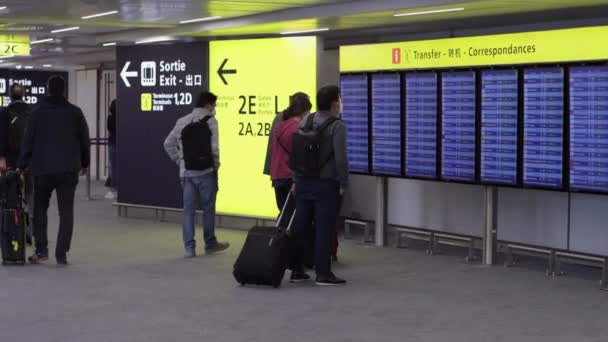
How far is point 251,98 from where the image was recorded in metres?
13.5

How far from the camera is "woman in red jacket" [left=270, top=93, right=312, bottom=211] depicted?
33.3 feet

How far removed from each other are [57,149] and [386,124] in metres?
→ 3.59

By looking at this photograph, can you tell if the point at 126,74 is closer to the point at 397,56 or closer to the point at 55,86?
the point at 55,86

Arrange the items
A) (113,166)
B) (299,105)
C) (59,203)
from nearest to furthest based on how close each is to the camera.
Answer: (299,105)
(59,203)
(113,166)

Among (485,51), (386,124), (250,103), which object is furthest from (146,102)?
(485,51)

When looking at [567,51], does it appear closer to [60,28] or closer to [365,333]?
[365,333]

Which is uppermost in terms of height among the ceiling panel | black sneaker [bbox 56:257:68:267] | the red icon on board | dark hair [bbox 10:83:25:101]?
the ceiling panel

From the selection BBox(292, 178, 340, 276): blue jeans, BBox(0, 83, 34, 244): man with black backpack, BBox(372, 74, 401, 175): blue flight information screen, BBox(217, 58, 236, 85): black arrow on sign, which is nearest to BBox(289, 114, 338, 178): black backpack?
BBox(292, 178, 340, 276): blue jeans

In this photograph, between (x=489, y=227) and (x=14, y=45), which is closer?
(x=489, y=227)

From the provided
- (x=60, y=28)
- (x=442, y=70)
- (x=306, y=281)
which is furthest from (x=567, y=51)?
(x=60, y=28)

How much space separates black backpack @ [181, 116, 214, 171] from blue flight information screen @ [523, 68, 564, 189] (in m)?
3.16

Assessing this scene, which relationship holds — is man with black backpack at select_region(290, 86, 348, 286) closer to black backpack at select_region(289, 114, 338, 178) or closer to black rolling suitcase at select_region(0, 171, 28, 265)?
black backpack at select_region(289, 114, 338, 178)

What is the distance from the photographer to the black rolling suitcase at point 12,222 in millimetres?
10758

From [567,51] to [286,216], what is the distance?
2.93 metres
